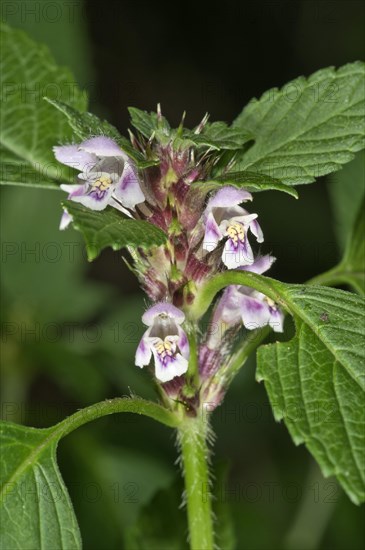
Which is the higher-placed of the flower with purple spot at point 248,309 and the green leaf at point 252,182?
the green leaf at point 252,182

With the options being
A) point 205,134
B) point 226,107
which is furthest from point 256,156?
point 226,107

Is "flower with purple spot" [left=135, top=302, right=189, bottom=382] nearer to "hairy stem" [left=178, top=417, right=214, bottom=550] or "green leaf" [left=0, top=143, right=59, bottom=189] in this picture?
"hairy stem" [left=178, top=417, right=214, bottom=550]

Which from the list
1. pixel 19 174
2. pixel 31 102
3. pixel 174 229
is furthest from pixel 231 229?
pixel 31 102

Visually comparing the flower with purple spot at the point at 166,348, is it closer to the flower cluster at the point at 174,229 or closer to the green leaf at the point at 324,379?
the flower cluster at the point at 174,229

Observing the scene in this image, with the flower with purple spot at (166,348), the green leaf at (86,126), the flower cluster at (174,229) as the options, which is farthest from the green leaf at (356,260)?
the green leaf at (86,126)

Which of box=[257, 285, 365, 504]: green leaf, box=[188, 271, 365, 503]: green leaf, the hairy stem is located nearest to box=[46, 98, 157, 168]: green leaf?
box=[188, 271, 365, 503]: green leaf

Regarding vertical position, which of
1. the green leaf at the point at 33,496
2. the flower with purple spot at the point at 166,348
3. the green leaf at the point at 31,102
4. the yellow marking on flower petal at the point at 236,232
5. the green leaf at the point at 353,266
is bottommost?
the green leaf at the point at 33,496

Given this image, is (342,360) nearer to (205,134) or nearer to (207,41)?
(205,134)

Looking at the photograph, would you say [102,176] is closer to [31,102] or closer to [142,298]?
[31,102]
